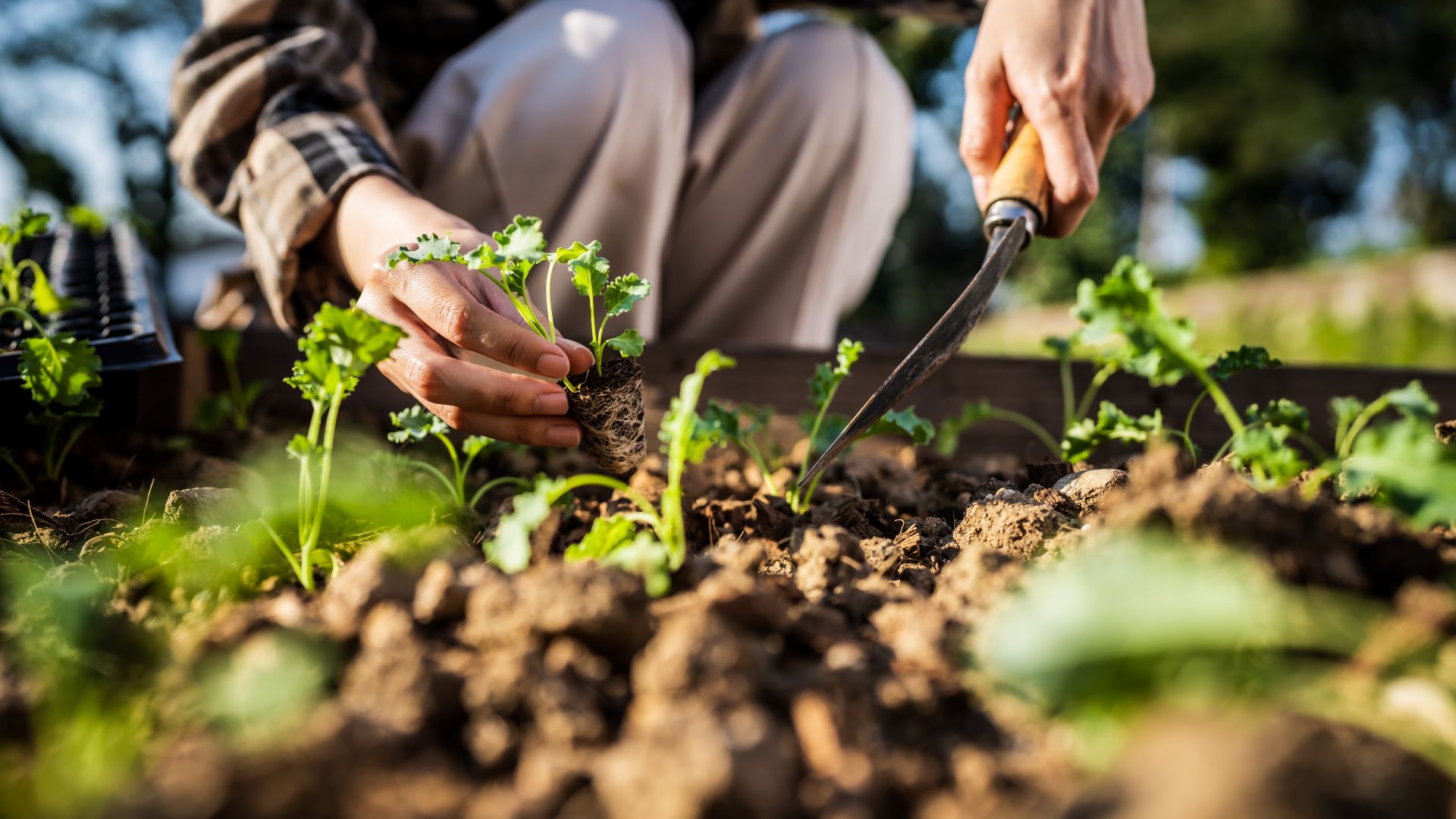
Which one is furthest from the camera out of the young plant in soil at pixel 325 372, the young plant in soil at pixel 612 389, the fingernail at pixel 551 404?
the fingernail at pixel 551 404

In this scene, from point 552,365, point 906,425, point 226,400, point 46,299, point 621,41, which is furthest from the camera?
point 621,41

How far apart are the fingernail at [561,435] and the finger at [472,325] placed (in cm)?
12

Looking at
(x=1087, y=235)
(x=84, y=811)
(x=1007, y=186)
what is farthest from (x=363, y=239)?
(x=1087, y=235)

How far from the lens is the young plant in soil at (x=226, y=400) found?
7.50 ft

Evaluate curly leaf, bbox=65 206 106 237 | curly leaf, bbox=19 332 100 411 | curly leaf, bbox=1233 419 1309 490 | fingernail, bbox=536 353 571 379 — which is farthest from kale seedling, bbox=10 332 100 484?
curly leaf, bbox=65 206 106 237

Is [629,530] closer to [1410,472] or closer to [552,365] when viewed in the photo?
[552,365]

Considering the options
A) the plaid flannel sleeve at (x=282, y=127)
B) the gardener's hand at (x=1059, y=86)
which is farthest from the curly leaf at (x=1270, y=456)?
the plaid flannel sleeve at (x=282, y=127)

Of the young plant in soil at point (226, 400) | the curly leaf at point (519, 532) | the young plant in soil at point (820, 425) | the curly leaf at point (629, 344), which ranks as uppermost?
the curly leaf at point (519, 532)

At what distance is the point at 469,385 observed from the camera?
1357mm

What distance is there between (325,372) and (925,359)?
2.86 ft

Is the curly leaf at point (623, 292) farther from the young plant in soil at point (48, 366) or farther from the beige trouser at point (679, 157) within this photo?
the beige trouser at point (679, 157)

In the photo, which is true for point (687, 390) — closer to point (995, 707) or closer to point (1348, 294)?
point (995, 707)

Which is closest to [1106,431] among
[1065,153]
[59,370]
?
[1065,153]

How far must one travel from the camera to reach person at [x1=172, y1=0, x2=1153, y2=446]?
5.04ft
